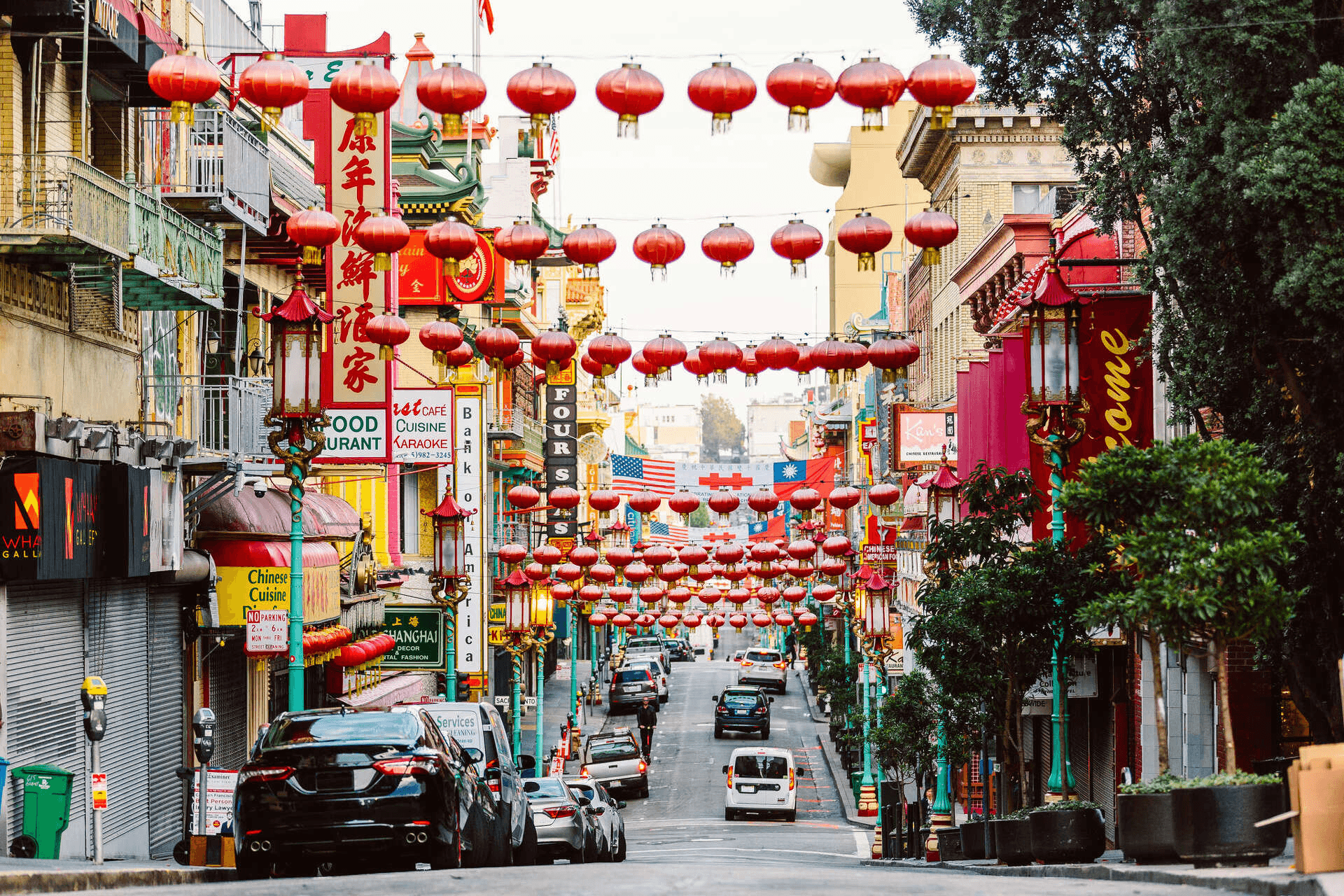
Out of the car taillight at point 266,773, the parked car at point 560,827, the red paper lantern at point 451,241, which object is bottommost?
the parked car at point 560,827

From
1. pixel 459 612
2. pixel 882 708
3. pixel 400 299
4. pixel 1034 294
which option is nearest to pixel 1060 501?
pixel 1034 294

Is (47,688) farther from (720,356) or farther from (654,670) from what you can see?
(654,670)

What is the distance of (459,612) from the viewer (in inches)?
1677

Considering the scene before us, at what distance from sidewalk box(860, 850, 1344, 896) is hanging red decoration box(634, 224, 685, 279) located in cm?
738

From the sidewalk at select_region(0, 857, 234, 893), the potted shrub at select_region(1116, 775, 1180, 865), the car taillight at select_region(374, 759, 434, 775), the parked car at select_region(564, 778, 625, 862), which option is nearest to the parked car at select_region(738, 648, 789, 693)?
the parked car at select_region(564, 778, 625, 862)

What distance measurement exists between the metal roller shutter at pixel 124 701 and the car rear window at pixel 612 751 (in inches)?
852

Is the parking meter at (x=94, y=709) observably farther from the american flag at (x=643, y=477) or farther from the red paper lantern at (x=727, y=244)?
the american flag at (x=643, y=477)

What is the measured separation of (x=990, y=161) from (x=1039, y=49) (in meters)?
31.3

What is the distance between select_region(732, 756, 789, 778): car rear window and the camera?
40.3 meters

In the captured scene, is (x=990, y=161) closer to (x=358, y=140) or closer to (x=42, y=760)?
(x=358, y=140)

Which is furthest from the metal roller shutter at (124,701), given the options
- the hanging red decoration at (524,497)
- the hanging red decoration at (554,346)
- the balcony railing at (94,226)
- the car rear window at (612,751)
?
the car rear window at (612,751)

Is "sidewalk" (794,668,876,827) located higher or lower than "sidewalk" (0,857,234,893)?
lower

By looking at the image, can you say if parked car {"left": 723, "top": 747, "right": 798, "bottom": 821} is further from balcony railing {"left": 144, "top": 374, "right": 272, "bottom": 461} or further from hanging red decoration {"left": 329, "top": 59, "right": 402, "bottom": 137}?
hanging red decoration {"left": 329, "top": 59, "right": 402, "bottom": 137}

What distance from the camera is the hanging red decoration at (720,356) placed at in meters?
22.4
